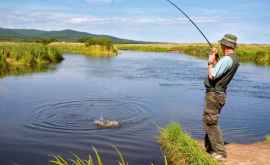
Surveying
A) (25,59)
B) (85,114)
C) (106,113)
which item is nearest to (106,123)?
(85,114)

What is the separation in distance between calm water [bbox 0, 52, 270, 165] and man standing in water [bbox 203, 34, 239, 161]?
1.38m

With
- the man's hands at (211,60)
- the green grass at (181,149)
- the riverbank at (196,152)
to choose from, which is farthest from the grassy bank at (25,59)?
the man's hands at (211,60)

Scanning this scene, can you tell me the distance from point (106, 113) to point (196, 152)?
6.18m

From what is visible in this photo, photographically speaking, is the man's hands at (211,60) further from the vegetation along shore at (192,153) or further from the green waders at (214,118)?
the vegetation along shore at (192,153)

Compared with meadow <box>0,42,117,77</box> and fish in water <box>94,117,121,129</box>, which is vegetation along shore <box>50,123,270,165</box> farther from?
meadow <box>0,42,117,77</box>

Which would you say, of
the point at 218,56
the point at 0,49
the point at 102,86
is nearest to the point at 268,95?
the point at 102,86

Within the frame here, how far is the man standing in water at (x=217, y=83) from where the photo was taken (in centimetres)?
692

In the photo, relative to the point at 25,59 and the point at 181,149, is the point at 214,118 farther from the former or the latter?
the point at 25,59

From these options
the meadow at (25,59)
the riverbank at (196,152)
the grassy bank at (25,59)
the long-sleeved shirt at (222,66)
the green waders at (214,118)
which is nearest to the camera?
the long-sleeved shirt at (222,66)

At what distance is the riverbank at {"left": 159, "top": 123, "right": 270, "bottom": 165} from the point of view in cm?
725

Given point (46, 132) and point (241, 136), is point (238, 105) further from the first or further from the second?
point (46, 132)

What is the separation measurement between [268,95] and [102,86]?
276 inches

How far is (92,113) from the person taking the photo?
1307 centimetres

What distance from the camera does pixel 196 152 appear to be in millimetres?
7258
